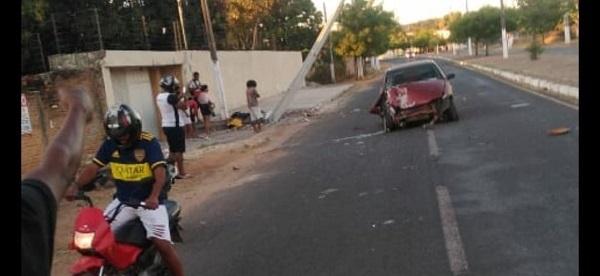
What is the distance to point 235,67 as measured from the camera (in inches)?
1227

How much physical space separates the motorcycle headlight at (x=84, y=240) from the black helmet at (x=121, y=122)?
86 centimetres

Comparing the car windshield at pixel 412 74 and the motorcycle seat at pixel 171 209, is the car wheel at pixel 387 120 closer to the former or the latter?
the car windshield at pixel 412 74

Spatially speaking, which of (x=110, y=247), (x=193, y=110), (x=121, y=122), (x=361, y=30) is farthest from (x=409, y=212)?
(x=361, y=30)

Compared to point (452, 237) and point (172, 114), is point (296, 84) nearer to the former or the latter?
point (172, 114)

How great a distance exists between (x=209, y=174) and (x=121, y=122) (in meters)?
7.89

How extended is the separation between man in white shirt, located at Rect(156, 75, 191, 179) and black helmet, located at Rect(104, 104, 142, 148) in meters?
6.51

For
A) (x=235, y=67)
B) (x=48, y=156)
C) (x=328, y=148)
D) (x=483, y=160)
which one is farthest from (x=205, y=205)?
(x=235, y=67)

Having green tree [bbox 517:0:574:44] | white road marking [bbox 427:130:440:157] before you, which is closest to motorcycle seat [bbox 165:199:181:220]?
white road marking [bbox 427:130:440:157]

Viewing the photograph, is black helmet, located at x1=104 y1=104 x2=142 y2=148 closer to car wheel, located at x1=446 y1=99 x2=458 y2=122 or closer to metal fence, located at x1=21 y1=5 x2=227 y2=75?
car wheel, located at x1=446 y1=99 x2=458 y2=122

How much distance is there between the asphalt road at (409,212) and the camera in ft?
18.9

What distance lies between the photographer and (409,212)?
24.2 feet

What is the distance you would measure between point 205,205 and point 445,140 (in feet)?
17.3

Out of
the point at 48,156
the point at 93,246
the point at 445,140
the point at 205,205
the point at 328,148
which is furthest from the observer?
the point at 328,148

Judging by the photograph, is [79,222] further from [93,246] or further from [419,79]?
[419,79]
